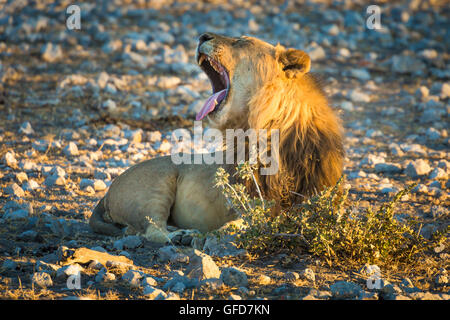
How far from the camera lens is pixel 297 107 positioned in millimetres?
4742

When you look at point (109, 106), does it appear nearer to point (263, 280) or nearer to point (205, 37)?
point (205, 37)

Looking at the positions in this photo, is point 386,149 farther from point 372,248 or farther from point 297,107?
point 372,248

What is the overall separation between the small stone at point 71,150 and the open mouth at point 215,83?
2.58m

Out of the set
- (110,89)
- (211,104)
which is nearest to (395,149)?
(211,104)

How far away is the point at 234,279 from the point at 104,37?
1009 centimetres

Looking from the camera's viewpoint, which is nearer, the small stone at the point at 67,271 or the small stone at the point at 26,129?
the small stone at the point at 67,271

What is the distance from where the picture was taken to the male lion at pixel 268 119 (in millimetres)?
4664

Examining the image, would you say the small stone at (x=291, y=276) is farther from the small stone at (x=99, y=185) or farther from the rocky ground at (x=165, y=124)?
the small stone at (x=99, y=185)

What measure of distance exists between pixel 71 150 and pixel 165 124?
67.5 inches

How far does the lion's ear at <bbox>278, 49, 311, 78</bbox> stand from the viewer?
4762mm

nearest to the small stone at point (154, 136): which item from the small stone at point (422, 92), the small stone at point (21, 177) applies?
the small stone at point (21, 177)

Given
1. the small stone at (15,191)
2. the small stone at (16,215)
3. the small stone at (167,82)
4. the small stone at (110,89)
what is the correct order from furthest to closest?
the small stone at (167,82)
the small stone at (110,89)
the small stone at (15,191)
the small stone at (16,215)

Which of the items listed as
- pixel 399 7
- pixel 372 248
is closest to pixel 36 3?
pixel 399 7

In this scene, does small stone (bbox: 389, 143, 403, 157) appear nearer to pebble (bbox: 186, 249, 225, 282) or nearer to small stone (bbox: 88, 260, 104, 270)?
pebble (bbox: 186, 249, 225, 282)
